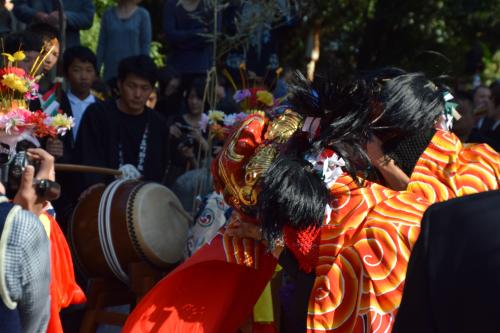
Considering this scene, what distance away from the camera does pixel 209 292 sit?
3.75 metres

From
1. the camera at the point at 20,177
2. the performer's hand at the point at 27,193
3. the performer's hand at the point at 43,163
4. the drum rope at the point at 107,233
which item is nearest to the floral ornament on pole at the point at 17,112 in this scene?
the camera at the point at 20,177

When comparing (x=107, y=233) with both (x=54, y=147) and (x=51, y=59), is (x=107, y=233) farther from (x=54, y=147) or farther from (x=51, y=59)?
(x=51, y=59)

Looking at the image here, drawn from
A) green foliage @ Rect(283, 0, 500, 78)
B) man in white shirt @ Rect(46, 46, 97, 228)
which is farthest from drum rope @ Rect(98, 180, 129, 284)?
green foliage @ Rect(283, 0, 500, 78)

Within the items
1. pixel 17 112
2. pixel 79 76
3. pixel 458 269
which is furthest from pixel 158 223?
pixel 458 269

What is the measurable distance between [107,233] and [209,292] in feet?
4.57

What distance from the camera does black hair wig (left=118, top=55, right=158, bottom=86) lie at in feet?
19.1

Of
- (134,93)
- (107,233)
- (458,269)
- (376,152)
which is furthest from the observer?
(134,93)

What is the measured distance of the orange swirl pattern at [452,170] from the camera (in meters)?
3.69

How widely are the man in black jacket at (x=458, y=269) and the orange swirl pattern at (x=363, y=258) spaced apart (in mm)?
1543

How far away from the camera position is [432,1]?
1073 cm

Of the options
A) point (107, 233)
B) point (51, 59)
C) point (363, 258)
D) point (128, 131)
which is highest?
point (51, 59)

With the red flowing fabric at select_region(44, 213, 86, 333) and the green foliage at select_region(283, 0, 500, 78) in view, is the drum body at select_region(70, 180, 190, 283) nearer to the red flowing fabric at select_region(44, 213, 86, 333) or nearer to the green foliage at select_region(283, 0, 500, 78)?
the red flowing fabric at select_region(44, 213, 86, 333)

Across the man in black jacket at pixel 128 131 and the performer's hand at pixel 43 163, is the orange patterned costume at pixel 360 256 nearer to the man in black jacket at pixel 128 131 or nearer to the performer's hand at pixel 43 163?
the performer's hand at pixel 43 163

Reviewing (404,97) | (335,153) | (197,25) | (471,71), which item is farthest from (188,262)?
(471,71)
